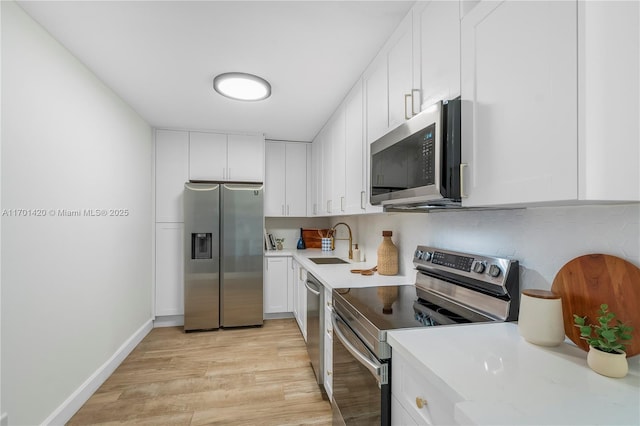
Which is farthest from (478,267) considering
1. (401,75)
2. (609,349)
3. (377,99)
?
(377,99)

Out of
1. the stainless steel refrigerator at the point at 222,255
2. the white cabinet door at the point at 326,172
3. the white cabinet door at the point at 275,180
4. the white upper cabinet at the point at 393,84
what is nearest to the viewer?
the white upper cabinet at the point at 393,84

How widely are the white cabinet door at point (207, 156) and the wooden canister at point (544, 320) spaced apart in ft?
11.1

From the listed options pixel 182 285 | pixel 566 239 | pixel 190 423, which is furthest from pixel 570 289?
pixel 182 285

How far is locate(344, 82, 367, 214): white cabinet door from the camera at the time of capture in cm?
216

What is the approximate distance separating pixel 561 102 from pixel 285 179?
3.51 meters

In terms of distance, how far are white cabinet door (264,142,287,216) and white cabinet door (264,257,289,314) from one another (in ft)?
2.25

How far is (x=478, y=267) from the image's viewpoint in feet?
4.36

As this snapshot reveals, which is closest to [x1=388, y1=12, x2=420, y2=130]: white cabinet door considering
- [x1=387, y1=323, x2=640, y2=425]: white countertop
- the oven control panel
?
the oven control panel

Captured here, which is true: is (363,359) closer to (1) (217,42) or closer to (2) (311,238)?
(1) (217,42)

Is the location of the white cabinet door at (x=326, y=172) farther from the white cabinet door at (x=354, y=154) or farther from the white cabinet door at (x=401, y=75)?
the white cabinet door at (x=401, y=75)

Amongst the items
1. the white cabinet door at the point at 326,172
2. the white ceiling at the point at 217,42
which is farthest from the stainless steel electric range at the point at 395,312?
the white cabinet door at the point at 326,172

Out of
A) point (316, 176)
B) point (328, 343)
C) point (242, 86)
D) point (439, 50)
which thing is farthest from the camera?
point (316, 176)

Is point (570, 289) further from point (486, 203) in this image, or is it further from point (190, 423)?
point (190, 423)

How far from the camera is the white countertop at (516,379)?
63 cm
